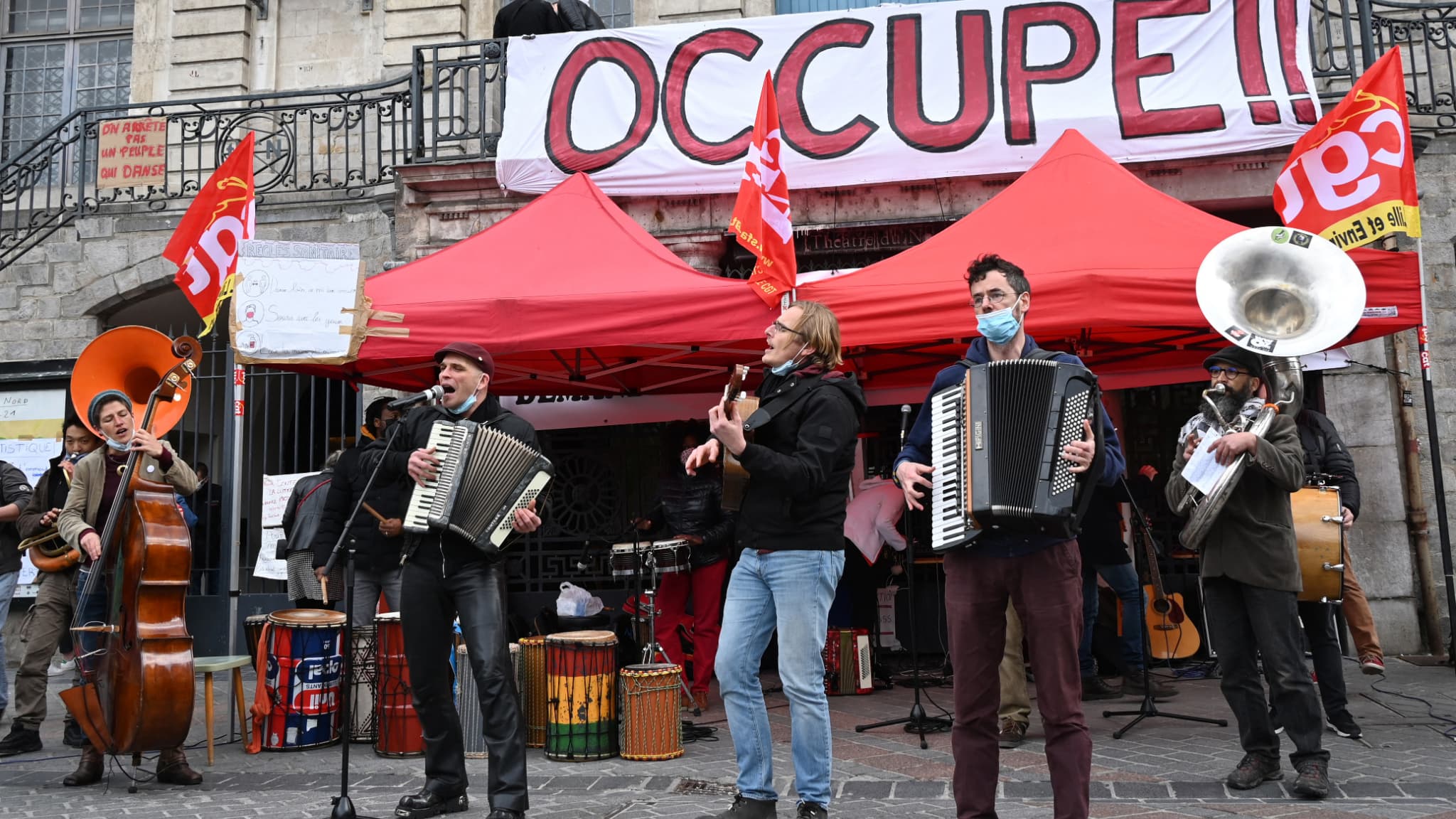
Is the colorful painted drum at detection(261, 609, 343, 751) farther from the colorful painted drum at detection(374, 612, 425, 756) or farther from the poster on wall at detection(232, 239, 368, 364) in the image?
the poster on wall at detection(232, 239, 368, 364)

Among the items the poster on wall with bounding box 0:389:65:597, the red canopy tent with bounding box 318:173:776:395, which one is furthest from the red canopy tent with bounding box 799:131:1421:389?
the poster on wall with bounding box 0:389:65:597

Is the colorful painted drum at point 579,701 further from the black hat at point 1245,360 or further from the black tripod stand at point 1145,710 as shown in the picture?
the black hat at point 1245,360

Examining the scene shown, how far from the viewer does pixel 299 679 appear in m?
6.71

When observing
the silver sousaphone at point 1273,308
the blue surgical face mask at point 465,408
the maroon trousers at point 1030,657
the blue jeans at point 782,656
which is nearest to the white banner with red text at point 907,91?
the silver sousaphone at point 1273,308

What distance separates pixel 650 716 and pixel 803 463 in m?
2.53

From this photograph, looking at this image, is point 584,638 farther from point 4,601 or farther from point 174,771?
point 4,601

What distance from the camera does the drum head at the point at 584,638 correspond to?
633 cm

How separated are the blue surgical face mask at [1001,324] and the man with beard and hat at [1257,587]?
1347 mm

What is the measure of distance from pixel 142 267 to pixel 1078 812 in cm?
1062

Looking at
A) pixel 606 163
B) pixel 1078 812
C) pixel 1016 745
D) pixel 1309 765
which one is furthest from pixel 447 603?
pixel 606 163

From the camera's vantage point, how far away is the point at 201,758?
6.50m

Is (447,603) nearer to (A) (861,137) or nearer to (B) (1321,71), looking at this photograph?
(A) (861,137)

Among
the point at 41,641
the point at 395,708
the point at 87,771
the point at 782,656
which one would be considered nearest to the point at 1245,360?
the point at 782,656

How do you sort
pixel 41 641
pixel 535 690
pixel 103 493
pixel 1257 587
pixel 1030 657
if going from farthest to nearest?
pixel 41 641 < pixel 535 690 < pixel 103 493 < pixel 1257 587 < pixel 1030 657
